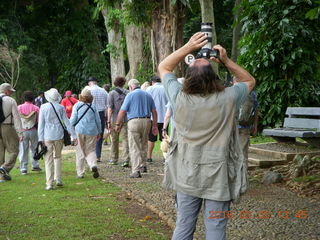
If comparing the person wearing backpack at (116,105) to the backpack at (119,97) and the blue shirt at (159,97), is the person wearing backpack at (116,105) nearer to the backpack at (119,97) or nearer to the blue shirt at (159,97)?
the backpack at (119,97)

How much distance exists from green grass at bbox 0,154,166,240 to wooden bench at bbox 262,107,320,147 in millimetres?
4286

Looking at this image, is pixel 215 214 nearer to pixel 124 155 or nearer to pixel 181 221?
pixel 181 221

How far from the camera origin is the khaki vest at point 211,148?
4.00 m

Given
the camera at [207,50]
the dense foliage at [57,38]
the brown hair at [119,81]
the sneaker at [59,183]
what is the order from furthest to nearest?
the dense foliage at [57,38]
the brown hair at [119,81]
the sneaker at [59,183]
the camera at [207,50]

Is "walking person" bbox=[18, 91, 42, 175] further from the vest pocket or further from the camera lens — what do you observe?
the vest pocket

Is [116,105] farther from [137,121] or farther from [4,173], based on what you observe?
[4,173]

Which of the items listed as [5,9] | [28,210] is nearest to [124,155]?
[28,210]

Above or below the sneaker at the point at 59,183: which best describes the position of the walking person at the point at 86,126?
above

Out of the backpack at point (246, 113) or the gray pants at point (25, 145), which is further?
the gray pants at point (25, 145)

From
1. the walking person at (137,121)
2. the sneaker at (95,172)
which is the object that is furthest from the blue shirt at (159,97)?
the sneaker at (95,172)

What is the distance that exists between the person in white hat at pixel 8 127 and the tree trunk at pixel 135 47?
31.4ft

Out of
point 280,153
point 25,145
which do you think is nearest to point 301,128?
point 280,153

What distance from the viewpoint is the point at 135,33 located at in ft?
66.3

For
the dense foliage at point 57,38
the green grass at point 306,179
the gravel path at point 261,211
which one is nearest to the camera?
the gravel path at point 261,211
